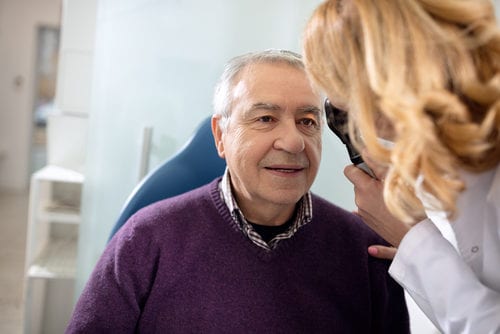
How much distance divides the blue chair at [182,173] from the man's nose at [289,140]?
0.45m

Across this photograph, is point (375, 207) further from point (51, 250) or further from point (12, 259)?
point (12, 259)

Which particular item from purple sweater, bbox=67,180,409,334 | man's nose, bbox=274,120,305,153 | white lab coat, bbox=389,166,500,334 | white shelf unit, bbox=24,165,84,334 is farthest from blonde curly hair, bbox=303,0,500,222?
white shelf unit, bbox=24,165,84,334

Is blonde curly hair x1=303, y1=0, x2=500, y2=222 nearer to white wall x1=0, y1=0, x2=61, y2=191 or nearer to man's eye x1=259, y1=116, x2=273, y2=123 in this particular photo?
man's eye x1=259, y1=116, x2=273, y2=123

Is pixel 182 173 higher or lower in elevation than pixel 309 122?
lower

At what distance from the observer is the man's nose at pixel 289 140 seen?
1.16 m

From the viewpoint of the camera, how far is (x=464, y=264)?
82 cm

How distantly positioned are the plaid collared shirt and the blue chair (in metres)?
0.27

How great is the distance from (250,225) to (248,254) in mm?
74

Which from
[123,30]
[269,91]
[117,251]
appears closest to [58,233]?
[123,30]

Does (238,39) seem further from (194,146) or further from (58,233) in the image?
(58,233)

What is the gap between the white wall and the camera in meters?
5.92

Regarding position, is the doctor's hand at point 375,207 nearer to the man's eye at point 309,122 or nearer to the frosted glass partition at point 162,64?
the man's eye at point 309,122

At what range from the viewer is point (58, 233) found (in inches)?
111

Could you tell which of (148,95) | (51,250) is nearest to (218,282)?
(148,95)
